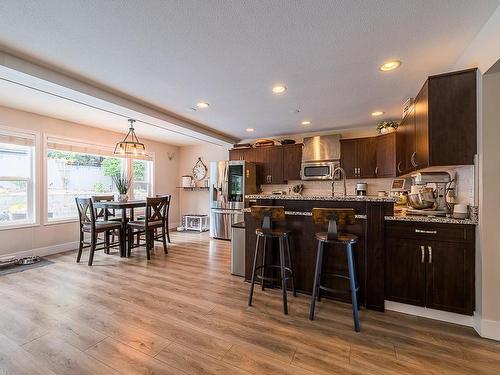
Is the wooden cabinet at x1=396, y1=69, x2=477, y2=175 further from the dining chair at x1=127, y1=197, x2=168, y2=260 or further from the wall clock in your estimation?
the wall clock

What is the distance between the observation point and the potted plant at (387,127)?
4008 millimetres

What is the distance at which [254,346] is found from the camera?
5.80ft

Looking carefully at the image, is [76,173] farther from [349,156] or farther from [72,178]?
[349,156]

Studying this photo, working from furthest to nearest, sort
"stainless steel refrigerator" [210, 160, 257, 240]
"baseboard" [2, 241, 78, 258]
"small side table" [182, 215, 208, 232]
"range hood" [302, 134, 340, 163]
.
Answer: "small side table" [182, 215, 208, 232] < "stainless steel refrigerator" [210, 160, 257, 240] < "range hood" [302, 134, 340, 163] < "baseboard" [2, 241, 78, 258]

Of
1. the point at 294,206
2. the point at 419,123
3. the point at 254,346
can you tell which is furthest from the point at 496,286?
the point at 254,346

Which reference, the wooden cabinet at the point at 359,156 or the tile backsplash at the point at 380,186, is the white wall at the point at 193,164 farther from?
the wooden cabinet at the point at 359,156

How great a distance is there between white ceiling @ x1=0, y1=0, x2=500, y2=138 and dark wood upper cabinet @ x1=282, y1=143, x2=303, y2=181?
1.91 metres

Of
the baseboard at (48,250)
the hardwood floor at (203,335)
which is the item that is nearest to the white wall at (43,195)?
the baseboard at (48,250)

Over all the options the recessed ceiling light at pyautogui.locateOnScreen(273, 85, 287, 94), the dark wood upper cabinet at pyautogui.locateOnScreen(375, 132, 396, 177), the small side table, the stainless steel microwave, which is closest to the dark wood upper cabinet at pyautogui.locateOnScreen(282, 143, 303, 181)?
the stainless steel microwave

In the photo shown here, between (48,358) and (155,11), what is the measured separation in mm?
2529

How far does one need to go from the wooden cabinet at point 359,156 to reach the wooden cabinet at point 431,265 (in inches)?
95.0

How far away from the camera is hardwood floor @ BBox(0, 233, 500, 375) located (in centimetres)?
158

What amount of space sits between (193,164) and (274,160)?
2.61 metres

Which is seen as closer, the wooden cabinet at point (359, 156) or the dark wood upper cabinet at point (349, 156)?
the wooden cabinet at point (359, 156)
